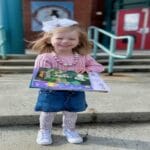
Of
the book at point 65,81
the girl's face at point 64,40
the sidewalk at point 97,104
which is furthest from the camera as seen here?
the sidewalk at point 97,104

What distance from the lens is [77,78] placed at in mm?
2424

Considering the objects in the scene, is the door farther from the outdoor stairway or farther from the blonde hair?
the blonde hair

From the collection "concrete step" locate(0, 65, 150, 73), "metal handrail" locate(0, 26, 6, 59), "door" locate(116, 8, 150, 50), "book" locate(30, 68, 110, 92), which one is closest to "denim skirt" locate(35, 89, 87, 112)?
"book" locate(30, 68, 110, 92)

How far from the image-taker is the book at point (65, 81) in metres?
2.31

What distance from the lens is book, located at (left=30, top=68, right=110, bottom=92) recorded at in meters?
2.31

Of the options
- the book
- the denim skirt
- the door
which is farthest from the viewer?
the door

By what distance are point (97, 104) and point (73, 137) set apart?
0.69m

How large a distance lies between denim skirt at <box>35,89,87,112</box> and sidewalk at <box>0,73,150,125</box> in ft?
1.77

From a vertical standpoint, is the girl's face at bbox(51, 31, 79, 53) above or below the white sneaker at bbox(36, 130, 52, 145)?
above

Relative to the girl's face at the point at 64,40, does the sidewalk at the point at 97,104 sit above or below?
below

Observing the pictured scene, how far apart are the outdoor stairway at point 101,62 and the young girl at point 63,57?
8.27 ft

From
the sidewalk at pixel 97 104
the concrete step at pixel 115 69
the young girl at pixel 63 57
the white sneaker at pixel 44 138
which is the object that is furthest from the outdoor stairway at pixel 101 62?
the young girl at pixel 63 57

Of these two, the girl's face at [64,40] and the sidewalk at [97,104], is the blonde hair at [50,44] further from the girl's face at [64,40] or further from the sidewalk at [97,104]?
the sidewalk at [97,104]

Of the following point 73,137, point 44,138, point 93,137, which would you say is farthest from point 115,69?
point 44,138
